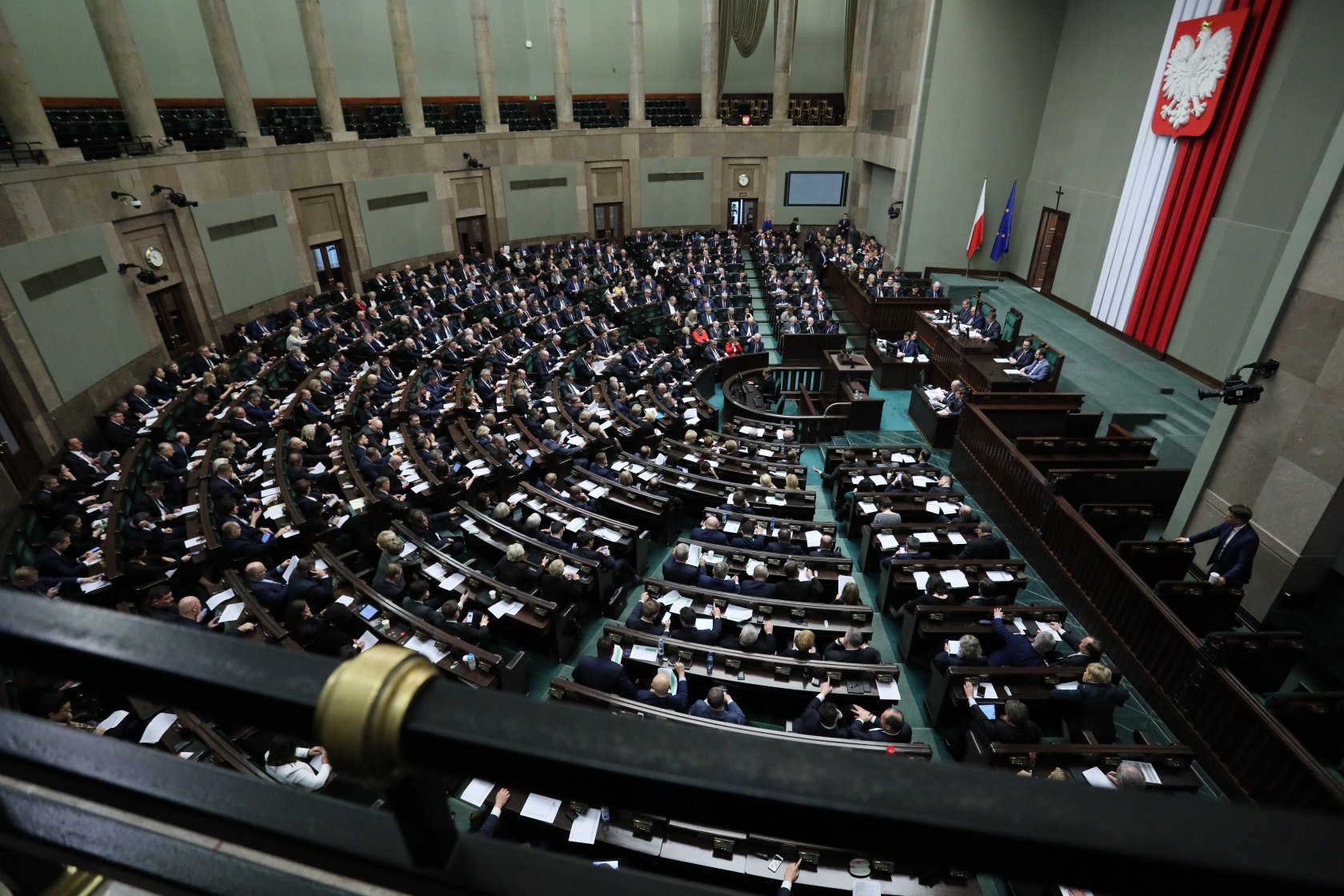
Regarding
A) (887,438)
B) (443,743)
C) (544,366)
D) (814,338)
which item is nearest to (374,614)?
(443,743)

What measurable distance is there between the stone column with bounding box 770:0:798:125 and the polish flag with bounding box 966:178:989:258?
9138 millimetres

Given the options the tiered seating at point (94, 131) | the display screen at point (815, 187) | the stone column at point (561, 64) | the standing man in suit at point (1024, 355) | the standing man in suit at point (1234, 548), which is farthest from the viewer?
the display screen at point (815, 187)

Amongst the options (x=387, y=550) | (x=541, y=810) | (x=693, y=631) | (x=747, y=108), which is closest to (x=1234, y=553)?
(x=693, y=631)

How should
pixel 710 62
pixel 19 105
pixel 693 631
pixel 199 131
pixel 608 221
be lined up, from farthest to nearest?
pixel 608 221 → pixel 710 62 → pixel 199 131 → pixel 19 105 → pixel 693 631

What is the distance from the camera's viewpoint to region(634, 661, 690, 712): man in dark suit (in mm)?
5727

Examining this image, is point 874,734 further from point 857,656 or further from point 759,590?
point 759,590

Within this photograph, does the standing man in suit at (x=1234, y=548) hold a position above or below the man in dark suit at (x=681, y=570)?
above

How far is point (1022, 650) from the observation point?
6535 mm

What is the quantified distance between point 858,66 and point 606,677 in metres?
27.9

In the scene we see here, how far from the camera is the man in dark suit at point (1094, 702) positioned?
593 centimetres

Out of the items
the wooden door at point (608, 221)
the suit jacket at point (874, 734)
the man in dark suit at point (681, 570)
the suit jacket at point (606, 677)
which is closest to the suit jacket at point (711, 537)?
the man in dark suit at point (681, 570)

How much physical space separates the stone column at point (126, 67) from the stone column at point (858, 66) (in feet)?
75.6

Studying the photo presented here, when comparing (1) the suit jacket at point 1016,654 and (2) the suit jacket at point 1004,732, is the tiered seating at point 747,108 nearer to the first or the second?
(1) the suit jacket at point 1016,654

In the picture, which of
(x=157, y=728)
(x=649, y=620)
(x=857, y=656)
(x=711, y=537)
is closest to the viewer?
(x=157, y=728)
